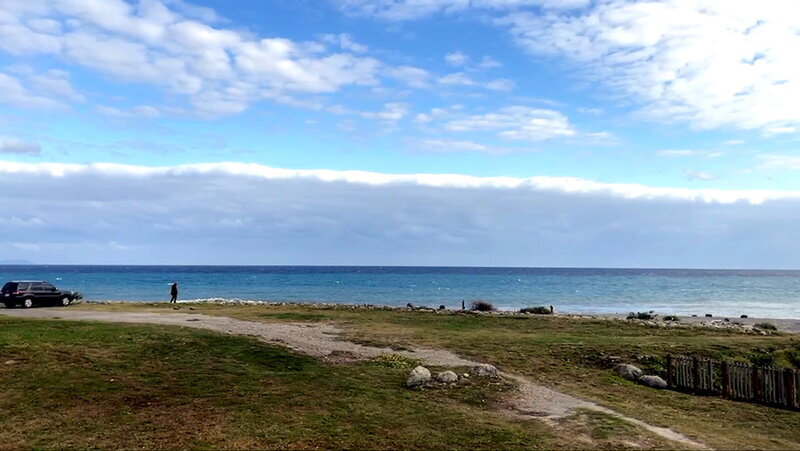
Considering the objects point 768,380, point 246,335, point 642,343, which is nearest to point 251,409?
point 246,335

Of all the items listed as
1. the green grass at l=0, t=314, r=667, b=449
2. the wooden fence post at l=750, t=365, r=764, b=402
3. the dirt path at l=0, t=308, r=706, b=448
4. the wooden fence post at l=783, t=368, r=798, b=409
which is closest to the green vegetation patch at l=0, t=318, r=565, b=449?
the green grass at l=0, t=314, r=667, b=449

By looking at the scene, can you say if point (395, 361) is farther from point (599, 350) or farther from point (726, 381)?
point (726, 381)

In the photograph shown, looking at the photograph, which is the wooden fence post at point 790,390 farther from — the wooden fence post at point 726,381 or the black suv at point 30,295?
the black suv at point 30,295

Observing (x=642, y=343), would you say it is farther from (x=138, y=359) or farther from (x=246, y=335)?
(x=138, y=359)

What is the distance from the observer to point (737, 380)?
74.0ft

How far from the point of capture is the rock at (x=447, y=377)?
21.5 m

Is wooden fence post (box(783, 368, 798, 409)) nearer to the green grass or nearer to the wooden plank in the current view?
the wooden plank

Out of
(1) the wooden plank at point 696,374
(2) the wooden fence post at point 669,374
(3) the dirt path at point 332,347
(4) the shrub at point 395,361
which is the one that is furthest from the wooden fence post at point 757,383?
(4) the shrub at point 395,361

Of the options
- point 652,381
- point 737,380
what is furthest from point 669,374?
point 737,380

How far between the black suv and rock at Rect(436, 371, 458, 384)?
36.5m

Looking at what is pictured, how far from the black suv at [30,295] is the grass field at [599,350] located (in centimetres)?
459

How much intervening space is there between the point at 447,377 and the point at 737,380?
1137 cm

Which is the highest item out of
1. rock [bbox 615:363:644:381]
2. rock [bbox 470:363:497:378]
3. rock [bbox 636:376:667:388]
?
rock [bbox 470:363:497:378]

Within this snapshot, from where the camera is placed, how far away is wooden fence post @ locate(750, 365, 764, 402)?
21.8m
